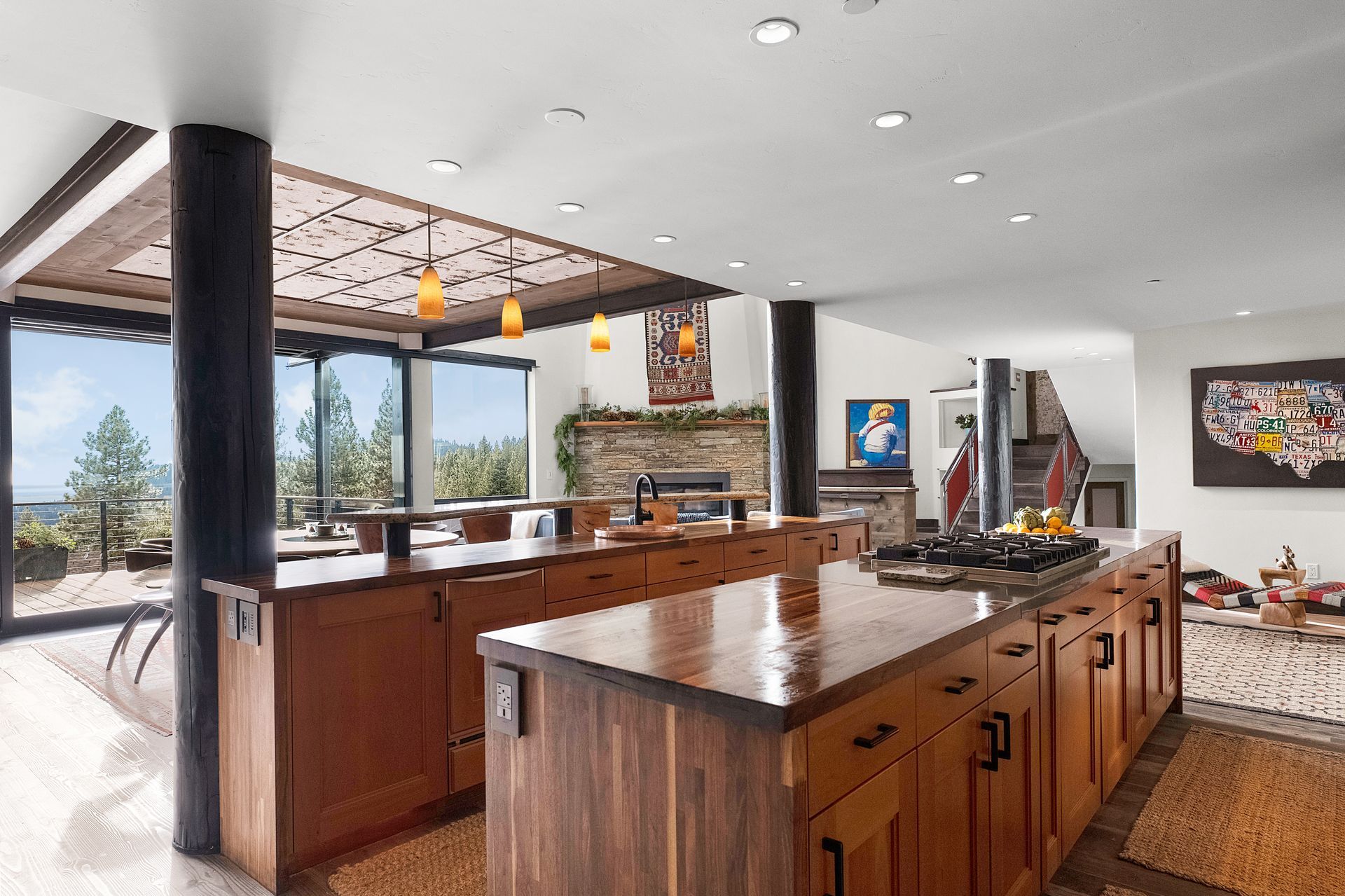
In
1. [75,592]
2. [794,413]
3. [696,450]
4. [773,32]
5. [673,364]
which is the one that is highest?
[673,364]

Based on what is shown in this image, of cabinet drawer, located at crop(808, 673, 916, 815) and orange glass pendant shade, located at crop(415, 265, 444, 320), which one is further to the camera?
orange glass pendant shade, located at crop(415, 265, 444, 320)

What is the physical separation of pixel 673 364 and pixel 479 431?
3141 millimetres

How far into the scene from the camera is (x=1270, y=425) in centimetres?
608

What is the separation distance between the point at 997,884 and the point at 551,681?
1172 mm

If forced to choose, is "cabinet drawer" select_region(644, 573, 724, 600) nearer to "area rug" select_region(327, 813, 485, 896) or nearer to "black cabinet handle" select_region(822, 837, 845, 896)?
"area rug" select_region(327, 813, 485, 896)

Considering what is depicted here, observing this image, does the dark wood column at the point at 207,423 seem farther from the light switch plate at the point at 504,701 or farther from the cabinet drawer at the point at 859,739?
the cabinet drawer at the point at 859,739

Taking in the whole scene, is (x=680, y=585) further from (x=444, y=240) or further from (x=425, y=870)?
(x=444, y=240)

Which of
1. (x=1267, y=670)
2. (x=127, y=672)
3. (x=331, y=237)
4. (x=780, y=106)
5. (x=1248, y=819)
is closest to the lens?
(x=780, y=106)

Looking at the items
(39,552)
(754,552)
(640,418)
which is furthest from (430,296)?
(640,418)

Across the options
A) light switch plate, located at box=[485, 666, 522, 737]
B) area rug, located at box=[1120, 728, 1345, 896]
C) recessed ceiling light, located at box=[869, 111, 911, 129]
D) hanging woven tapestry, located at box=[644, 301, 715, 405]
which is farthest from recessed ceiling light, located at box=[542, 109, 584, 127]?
hanging woven tapestry, located at box=[644, 301, 715, 405]

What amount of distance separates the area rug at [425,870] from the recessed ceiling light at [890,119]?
2.60 metres

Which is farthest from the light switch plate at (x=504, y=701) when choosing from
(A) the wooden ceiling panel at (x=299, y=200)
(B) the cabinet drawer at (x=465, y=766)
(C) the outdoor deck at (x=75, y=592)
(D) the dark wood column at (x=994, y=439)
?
(D) the dark wood column at (x=994, y=439)

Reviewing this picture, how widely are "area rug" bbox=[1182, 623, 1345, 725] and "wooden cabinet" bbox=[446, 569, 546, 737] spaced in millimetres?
3523

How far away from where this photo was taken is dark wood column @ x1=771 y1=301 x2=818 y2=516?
5133 millimetres
